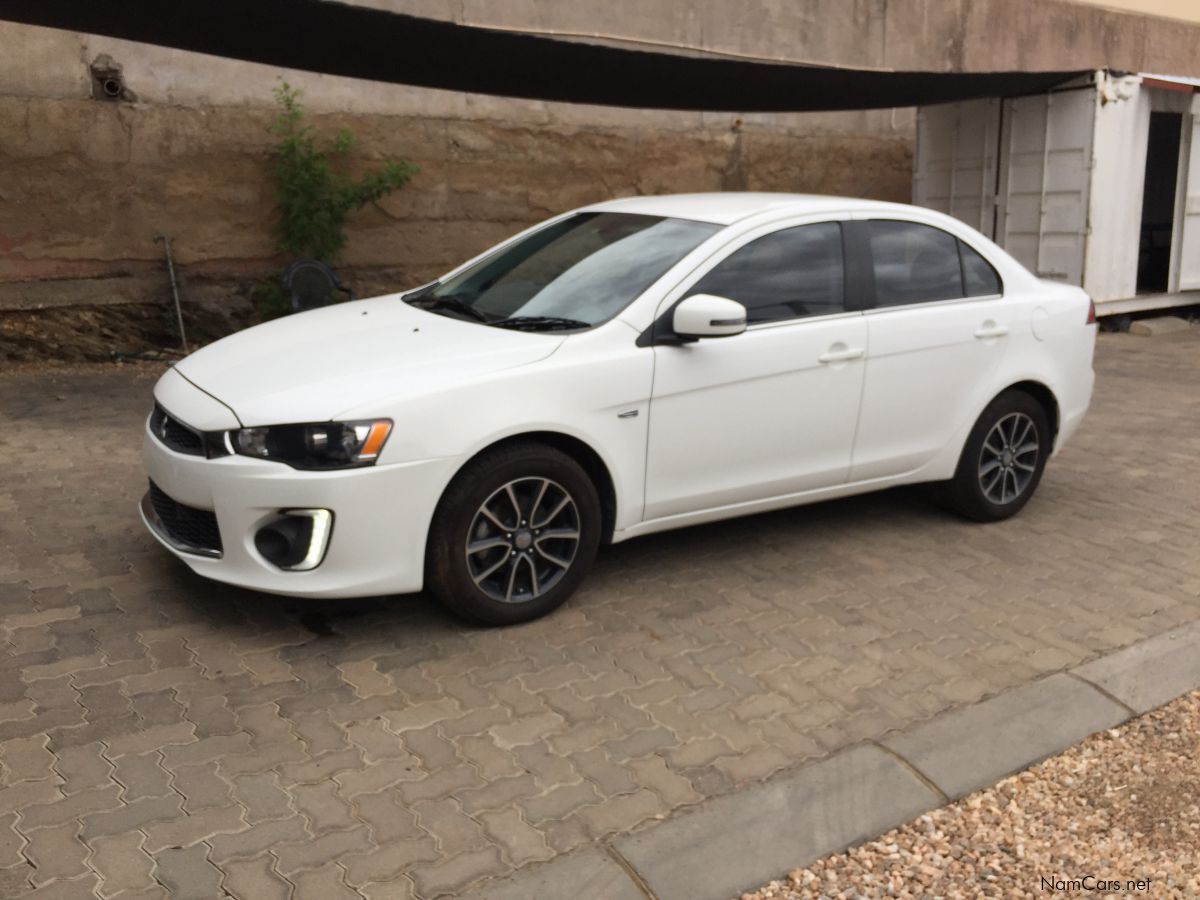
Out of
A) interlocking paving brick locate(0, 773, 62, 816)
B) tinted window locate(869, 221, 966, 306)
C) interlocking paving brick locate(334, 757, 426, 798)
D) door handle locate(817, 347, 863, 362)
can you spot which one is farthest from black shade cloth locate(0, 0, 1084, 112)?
interlocking paving brick locate(334, 757, 426, 798)

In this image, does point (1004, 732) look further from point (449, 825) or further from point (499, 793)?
point (449, 825)

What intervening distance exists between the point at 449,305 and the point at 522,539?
132 centimetres

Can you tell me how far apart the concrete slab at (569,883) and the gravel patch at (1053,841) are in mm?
329

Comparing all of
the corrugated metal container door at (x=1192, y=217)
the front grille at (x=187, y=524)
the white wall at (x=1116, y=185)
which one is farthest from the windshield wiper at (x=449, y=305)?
the corrugated metal container door at (x=1192, y=217)

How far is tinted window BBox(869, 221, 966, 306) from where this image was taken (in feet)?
16.5

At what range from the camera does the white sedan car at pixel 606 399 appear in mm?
3729

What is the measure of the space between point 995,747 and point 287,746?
7.29 ft

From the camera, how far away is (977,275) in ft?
17.5

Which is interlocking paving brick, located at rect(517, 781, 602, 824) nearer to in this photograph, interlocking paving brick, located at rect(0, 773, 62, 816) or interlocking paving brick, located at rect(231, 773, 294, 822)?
interlocking paving brick, located at rect(231, 773, 294, 822)

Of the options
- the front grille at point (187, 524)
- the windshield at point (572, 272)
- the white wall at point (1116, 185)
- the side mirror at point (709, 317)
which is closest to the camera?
the front grille at point (187, 524)

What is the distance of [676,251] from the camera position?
4.57 m

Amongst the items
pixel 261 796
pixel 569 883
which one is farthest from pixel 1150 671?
pixel 261 796

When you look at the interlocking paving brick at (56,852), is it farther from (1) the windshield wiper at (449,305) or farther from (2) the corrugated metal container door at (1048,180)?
(2) the corrugated metal container door at (1048,180)

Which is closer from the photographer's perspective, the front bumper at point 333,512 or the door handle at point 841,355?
the front bumper at point 333,512
